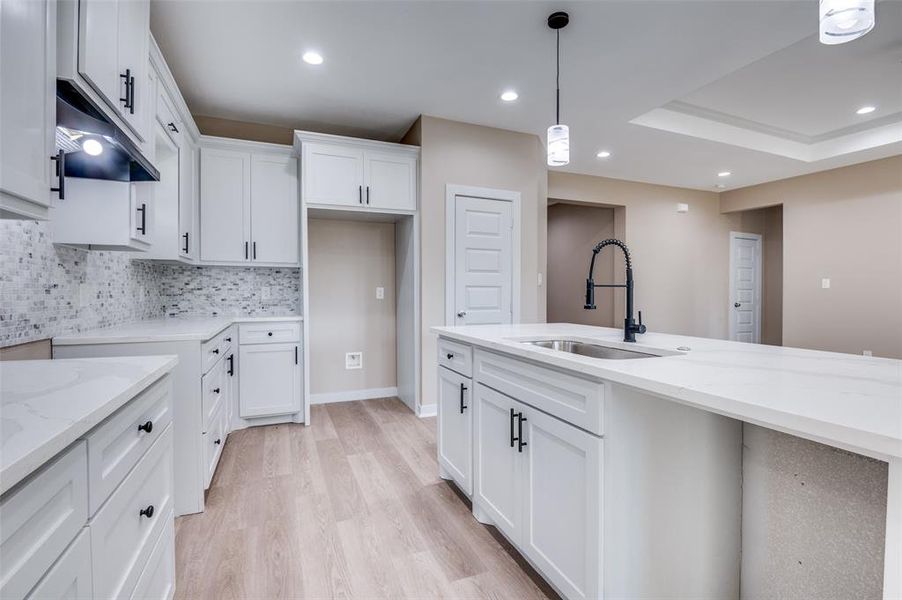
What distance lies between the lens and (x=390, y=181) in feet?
11.9

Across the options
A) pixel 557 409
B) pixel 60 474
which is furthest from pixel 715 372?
pixel 60 474

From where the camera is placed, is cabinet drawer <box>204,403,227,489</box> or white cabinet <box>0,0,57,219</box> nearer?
white cabinet <box>0,0,57,219</box>

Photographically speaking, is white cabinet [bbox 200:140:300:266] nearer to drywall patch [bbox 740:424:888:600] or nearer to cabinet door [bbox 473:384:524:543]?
cabinet door [bbox 473:384:524:543]

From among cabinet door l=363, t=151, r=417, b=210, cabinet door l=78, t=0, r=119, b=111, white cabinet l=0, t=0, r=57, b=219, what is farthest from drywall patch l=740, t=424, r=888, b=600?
cabinet door l=363, t=151, r=417, b=210

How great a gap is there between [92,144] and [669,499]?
239 cm

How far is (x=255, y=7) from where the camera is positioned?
7.55 feet

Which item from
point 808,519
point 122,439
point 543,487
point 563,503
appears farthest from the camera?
point 543,487

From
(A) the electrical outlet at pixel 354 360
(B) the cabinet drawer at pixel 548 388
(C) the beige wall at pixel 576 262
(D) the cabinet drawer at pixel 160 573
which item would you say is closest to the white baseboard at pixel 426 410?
(A) the electrical outlet at pixel 354 360

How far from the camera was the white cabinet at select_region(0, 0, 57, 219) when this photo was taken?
93cm

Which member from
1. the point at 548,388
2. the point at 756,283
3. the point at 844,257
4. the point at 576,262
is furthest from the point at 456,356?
the point at 756,283

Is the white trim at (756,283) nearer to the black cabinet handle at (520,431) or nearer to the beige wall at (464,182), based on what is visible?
the beige wall at (464,182)

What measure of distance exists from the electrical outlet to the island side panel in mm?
3290

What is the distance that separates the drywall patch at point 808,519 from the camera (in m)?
1.00

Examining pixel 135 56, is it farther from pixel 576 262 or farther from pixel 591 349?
pixel 576 262
